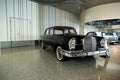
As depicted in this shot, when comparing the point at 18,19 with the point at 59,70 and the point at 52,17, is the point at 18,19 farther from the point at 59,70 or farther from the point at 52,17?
the point at 59,70

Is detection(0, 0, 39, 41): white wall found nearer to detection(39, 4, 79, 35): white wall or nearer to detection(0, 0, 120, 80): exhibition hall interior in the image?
detection(0, 0, 120, 80): exhibition hall interior

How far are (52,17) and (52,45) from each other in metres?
7.33

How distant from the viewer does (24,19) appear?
8930mm

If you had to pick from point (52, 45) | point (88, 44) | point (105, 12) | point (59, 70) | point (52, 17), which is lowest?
point (59, 70)

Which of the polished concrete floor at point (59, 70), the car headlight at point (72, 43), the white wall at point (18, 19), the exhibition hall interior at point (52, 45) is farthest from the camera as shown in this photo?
the white wall at point (18, 19)

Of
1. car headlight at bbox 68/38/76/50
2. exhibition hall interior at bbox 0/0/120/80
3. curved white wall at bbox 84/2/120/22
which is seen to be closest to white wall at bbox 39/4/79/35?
exhibition hall interior at bbox 0/0/120/80

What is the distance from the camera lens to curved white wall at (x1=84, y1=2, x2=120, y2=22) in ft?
34.7

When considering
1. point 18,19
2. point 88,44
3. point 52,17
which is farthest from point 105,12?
point 88,44

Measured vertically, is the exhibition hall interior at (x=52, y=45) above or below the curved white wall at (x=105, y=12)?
below

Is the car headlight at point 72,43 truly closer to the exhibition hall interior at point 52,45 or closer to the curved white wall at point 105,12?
the exhibition hall interior at point 52,45

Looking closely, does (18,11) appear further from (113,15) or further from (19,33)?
(113,15)

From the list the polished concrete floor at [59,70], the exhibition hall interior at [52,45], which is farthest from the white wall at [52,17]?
the polished concrete floor at [59,70]

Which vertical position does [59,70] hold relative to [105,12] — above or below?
below

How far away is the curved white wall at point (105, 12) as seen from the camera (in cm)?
1058
